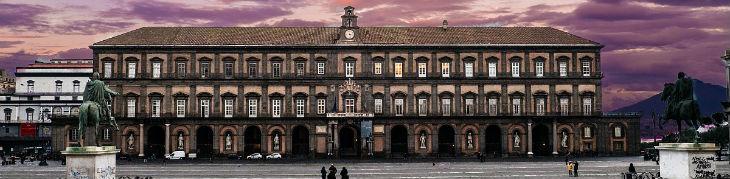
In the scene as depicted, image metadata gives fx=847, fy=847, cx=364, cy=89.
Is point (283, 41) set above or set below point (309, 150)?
above

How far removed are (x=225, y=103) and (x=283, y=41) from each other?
7.16 m

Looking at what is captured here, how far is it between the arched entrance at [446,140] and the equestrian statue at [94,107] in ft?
151

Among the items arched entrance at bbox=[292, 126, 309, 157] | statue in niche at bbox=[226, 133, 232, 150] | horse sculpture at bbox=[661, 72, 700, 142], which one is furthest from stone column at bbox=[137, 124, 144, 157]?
horse sculpture at bbox=[661, 72, 700, 142]

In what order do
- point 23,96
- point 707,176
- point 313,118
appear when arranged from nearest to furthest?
point 707,176
point 313,118
point 23,96

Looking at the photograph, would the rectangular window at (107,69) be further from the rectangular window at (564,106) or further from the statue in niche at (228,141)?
the rectangular window at (564,106)

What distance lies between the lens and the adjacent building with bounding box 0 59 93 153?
92.7m

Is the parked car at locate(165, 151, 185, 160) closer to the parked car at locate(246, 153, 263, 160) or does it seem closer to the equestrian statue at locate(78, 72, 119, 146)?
the parked car at locate(246, 153, 263, 160)

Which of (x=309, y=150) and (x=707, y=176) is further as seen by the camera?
(x=309, y=150)

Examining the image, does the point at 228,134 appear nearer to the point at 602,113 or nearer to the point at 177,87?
the point at 177,87

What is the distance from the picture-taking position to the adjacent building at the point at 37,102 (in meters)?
92.7

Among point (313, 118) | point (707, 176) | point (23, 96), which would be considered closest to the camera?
point (707, 176)

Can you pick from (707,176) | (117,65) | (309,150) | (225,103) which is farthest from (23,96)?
(707,176)

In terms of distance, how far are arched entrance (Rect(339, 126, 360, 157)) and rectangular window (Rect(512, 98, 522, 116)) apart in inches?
534

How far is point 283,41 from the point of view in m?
71.9
